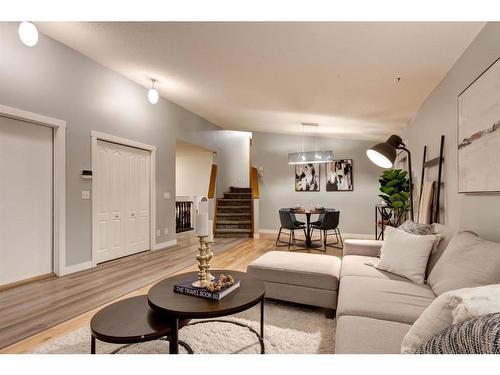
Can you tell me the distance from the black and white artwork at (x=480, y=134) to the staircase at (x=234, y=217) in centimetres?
528

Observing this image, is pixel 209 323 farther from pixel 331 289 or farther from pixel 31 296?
pixel 31 296

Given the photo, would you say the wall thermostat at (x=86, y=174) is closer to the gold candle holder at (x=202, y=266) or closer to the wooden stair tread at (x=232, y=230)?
the gold candle holder at (x=202, y=266)

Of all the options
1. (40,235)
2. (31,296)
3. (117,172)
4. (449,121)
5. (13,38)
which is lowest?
(31,296)

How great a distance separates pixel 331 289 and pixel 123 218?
3643 mm

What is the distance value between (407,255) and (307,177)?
18.3 feet

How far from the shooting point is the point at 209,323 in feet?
7.49

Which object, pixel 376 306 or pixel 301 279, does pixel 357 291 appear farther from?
pixel 301 279

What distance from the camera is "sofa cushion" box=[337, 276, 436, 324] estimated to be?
1.60 meters

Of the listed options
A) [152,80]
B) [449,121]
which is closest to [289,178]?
[152,80]

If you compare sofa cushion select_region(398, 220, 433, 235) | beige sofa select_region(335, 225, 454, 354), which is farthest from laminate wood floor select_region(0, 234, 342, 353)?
sofa cushion select_region(398, 220, 433, 235)

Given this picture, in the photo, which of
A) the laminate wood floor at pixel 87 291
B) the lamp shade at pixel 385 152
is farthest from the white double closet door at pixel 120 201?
the lamp shade at pixel 385 152

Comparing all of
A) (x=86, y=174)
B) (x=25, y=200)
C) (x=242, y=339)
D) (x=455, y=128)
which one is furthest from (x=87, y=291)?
(x=455, y=128)

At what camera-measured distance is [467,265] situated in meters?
1.67

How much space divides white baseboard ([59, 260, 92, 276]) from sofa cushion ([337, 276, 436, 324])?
11.3 feet
